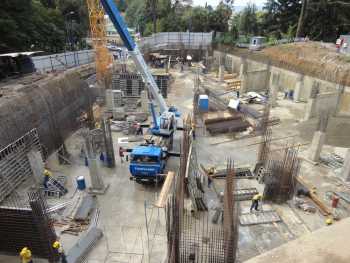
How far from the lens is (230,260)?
20.6 feet

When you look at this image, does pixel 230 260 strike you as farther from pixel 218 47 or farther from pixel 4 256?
pixel 218 47

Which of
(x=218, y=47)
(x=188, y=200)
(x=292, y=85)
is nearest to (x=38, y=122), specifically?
(x=188, y=200)

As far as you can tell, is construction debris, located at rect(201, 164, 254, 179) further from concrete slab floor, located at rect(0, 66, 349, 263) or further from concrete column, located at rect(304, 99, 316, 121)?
concrete column, located at rect(304, 99, 316, 121)

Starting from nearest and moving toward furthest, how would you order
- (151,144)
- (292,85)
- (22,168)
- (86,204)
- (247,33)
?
(86,204), (22,168), (151,144), (292,85), (247,33)

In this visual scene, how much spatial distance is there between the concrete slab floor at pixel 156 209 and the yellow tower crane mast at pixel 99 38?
1050 cm

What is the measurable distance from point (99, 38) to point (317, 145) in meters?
20.3

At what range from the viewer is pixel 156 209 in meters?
10.2

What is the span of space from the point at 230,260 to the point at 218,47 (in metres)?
35.2

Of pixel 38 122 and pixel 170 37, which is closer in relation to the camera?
pixel 38 122

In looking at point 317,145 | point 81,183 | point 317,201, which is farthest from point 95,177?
point 317,145

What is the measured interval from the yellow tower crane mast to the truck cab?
13.9 m

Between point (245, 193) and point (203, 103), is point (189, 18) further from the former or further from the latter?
point (245, 193)

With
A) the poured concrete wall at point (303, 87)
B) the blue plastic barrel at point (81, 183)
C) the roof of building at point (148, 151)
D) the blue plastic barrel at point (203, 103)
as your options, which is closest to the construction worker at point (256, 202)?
the roof of building at point (148, 151)

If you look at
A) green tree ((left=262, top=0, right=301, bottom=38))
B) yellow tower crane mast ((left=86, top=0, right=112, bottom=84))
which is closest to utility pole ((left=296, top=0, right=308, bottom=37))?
green tree ((left=262, top=0, right=301, bottom=38))
